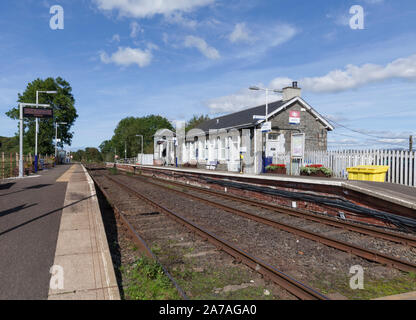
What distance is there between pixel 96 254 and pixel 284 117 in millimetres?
20800

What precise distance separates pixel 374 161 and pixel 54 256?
13339 millimetres

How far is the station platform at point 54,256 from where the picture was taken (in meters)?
3.44

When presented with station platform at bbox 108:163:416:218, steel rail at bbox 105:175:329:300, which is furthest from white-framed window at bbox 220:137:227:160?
steel rail at bbox 105:175:329:300

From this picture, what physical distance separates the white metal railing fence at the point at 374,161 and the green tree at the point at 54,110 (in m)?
50.9

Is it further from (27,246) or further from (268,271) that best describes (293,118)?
(27,246)

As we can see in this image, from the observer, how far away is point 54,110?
5494 centimetres

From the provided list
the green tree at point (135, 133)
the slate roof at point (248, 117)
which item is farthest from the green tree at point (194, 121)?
the slate roof at point (248, 117)

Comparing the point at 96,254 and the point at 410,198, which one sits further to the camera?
the point at 410,198

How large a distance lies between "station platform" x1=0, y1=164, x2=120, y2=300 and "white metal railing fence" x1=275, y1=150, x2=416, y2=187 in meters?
11.5

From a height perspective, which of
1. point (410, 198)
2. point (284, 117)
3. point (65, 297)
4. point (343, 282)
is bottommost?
point (343, 282)

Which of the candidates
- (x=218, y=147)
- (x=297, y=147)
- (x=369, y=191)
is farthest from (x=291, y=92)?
(x=369, y=191)
